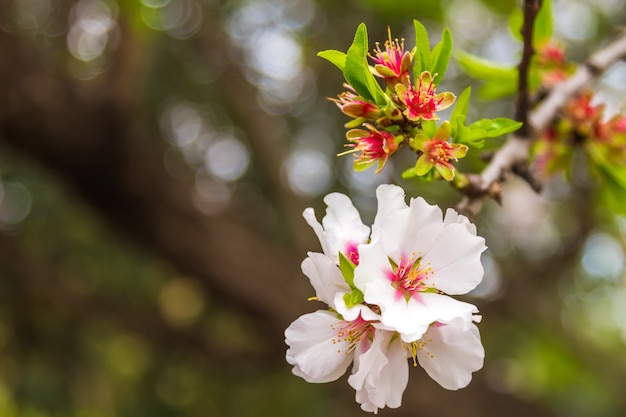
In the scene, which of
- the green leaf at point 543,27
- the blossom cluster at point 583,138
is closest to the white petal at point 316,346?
the blossom cluster at point 583,138

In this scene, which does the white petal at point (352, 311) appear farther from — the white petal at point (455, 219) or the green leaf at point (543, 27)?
the green leaf at point (543, 27)

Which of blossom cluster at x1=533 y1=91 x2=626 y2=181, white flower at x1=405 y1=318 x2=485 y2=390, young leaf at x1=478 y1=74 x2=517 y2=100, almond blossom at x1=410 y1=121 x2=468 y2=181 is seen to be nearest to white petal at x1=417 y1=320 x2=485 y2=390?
white flower at x1=405 y1=318 x2=485 y2=390

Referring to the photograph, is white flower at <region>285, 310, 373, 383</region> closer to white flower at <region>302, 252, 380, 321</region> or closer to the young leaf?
white flower at <region>302, 252, 380, 321</region>

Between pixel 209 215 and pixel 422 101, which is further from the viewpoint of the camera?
pixel 209 215

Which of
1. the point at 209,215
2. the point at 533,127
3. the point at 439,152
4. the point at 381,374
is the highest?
the point at 209,215

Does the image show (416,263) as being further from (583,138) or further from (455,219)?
(583,138)

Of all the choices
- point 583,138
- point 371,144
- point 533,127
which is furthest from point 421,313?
point 583,138
